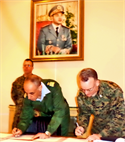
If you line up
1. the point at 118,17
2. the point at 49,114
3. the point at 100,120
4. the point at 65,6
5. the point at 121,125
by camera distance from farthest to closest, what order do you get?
the point at 65,6 < the point at 118,17 < the point at 49,114 < the point at 100,120 < the point at 121,125

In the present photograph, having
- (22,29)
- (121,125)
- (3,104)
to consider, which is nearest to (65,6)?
(22,29)

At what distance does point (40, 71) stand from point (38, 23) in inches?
32.2

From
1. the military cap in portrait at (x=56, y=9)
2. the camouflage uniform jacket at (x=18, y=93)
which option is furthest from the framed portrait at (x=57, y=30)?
the camouflage uniform jacket at (x=18, y=93)

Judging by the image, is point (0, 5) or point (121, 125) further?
point (0, 5)

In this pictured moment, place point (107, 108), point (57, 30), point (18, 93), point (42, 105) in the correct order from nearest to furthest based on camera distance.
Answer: point (107, 108) → point (42, 105) → point (18, 93) → point (57, 30)

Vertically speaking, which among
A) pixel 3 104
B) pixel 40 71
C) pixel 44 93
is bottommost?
pixel 3 104

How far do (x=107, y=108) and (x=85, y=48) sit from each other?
55.7 inches

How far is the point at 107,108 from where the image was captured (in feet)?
6.45

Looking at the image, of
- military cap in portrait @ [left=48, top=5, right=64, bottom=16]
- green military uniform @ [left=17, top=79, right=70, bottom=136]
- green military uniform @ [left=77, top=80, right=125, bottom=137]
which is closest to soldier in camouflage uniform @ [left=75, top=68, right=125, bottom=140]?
green military uniform @ [left=77, top=80, right=125, bottom=137]

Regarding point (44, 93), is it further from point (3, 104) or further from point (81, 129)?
point (3, 104)

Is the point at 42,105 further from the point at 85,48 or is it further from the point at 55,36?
the point at 55,36

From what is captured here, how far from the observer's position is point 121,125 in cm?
180

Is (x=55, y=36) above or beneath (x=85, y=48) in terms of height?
above

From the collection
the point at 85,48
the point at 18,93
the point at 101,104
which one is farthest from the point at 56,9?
the point at 101,104
